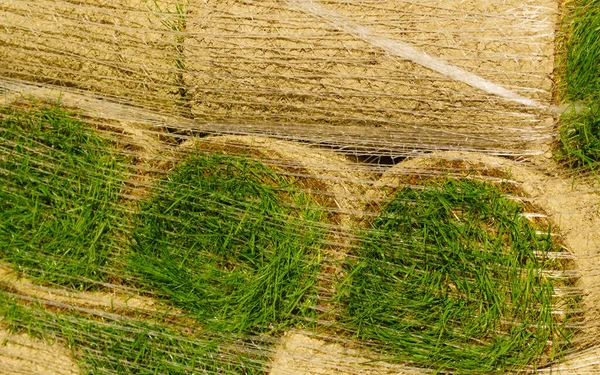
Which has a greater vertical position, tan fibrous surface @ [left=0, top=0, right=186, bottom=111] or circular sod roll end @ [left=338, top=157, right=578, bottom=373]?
tan fibrous surface @ [left=0, top=0, right=186, bottom=111]

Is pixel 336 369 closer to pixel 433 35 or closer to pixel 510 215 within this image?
pixel 510 215

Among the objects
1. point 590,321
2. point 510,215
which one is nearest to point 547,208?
point 510,215

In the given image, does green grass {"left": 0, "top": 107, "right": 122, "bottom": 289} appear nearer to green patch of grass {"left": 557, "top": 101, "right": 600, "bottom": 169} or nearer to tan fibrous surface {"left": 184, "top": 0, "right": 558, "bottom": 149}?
tan fibrous surface {"left": 184, "top": 0, "right": 558, "bottom": 149}

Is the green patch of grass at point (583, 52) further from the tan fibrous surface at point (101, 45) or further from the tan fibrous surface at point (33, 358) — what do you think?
the tan fibrous surface at point (33, 358)

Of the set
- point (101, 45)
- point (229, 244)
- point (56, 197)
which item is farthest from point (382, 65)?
point (56, 197)

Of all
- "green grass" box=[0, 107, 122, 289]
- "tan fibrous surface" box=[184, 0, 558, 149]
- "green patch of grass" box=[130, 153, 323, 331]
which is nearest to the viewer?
"tan fibrous surface" box=[184, 0, 558, 149]

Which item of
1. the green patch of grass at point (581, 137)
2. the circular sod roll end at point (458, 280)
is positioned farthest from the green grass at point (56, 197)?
the green patch of grass at point (581, 137)

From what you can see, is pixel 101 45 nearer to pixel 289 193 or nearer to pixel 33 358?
pixel 289 193

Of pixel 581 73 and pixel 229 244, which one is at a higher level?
pixel 581 73

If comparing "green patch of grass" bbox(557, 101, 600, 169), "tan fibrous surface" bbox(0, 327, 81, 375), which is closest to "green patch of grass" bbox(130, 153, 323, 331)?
"tan fibrous surface" bbox(0, 327, 81, 375)
